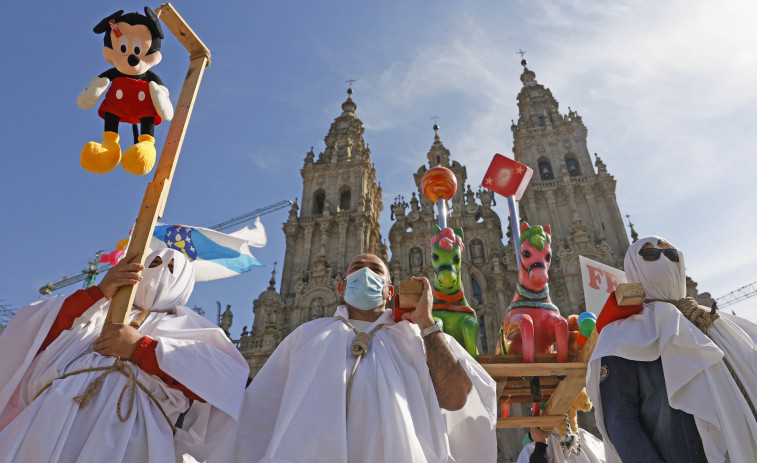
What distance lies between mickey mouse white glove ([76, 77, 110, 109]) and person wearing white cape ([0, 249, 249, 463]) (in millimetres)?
1399

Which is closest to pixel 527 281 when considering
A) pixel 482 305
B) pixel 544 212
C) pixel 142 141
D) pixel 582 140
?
pixel 142 141

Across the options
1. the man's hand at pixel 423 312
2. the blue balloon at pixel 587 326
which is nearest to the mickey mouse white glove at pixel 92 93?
the man's hand at pixel 423 312

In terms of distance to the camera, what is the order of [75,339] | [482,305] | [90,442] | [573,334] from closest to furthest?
[90,442], [75,339], [573,334], [482,305]

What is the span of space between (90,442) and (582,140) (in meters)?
28.1

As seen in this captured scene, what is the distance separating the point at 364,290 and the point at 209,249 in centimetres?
744

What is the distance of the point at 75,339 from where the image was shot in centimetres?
315

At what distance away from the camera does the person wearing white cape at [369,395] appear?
8.46 ft

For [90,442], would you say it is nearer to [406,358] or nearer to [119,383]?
[119,383]

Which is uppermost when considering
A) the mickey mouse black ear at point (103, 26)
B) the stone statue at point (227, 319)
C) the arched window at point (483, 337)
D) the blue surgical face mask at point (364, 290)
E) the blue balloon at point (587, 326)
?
the stone statue at point (227, 319)

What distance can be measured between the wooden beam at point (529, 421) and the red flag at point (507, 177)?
11.6 ft

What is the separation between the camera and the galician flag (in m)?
9.57

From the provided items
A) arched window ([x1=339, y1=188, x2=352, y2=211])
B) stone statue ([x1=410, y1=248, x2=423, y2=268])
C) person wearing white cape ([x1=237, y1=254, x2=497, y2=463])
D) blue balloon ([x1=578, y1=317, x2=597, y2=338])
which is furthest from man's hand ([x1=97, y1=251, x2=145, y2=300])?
arched window ([x1=339, y1=188, x2=352, y2=211])

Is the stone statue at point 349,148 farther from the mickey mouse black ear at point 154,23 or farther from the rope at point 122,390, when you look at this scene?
the rope at point 122,390

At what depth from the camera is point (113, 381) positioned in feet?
9.64
